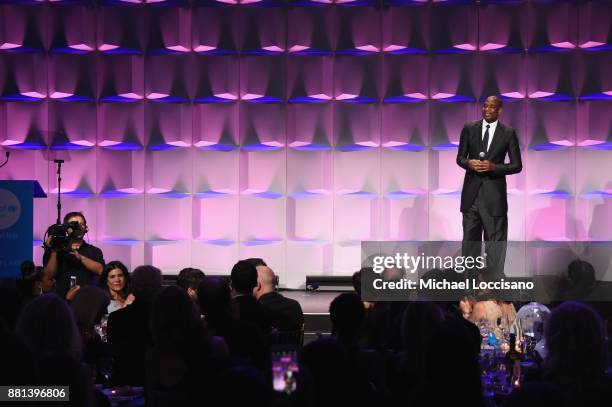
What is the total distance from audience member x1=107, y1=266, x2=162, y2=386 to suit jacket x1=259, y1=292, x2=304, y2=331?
0.61 meters

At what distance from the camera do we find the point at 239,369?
1.90m

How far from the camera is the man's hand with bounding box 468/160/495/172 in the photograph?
20.9 feet

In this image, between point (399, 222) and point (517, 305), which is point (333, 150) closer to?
point (399, 222)

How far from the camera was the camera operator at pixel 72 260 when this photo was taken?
20.5 feet

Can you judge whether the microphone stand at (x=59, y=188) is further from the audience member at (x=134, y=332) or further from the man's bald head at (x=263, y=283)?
the audience member at (x=134, y=332)

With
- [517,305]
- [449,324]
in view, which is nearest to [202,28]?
[517,305]

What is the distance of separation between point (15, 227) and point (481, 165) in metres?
3.36

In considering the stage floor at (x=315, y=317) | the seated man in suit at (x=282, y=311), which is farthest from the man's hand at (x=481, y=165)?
the seated man in suit at (x=282, y=311)

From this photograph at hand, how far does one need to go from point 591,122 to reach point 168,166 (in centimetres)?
411

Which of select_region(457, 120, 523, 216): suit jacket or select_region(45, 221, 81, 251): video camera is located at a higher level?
select_region(457, 120, 523, 216): suit jacket

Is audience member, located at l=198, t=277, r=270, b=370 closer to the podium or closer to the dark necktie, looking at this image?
the podium

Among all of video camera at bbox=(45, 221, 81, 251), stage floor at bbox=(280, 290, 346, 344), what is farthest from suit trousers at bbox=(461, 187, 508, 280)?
video camera at bbox=(45, 221, 81, 251)

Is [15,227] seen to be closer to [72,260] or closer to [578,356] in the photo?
[72,260]

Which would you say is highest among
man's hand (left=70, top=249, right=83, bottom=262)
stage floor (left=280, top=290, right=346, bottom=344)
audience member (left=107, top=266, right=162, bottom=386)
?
man's hand (left=70, top=249, right=83, bottom=262)
